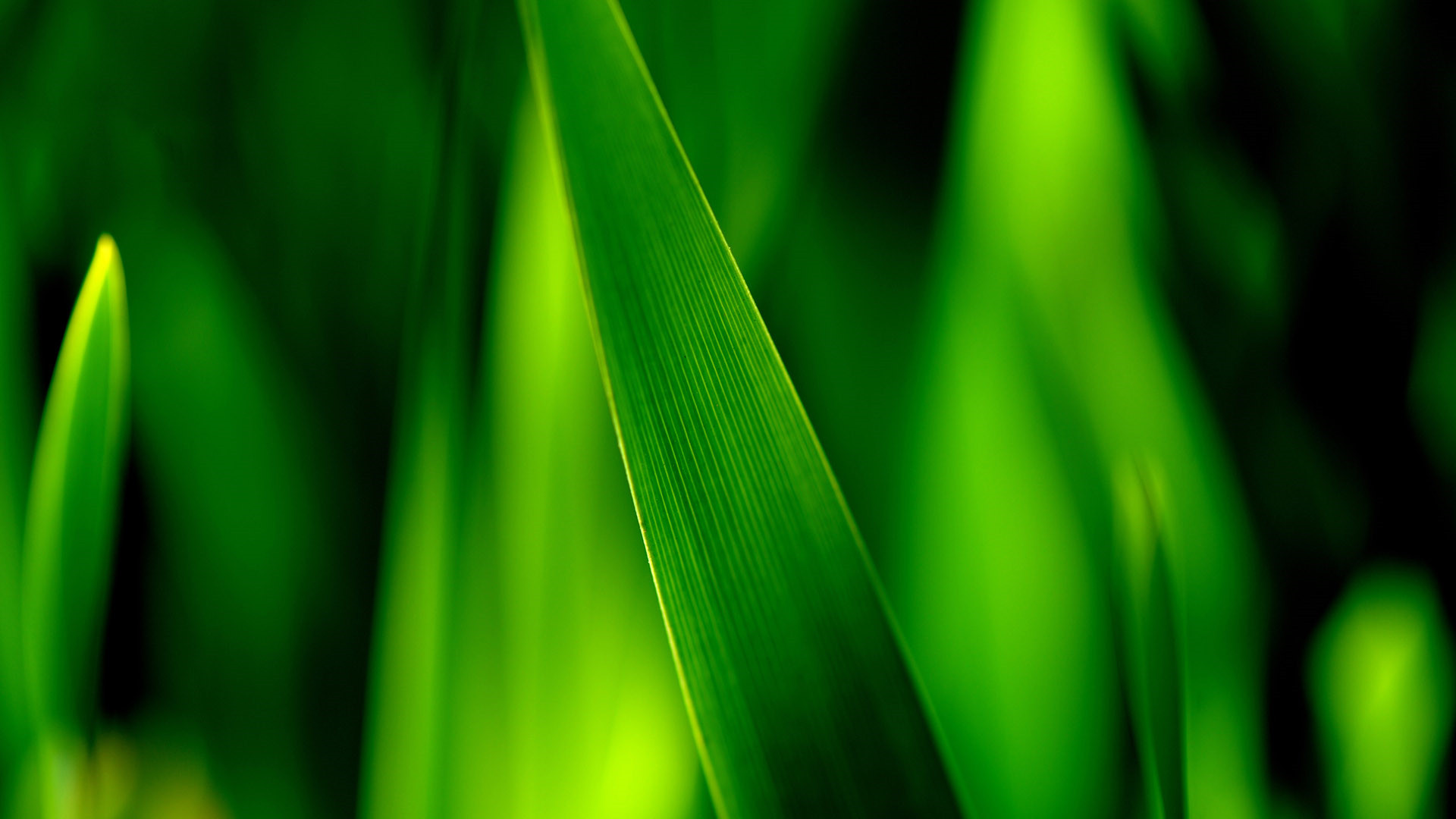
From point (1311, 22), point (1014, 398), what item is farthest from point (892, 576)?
point (1311, 22)

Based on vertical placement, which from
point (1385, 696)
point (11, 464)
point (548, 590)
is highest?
point (11, 464)

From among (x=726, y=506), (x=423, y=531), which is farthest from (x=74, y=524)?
(x=726, y=506)

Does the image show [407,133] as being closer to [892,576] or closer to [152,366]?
[152,366]

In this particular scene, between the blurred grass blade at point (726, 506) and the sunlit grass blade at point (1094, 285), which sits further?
the sunlit grass blade at point (1094, 285)

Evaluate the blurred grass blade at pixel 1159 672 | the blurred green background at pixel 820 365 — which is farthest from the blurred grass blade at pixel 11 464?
the blurred grass blade at pixel 1159 672

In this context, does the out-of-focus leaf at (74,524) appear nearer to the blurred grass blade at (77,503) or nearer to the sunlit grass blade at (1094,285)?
the blurred grass blade at (77,503)

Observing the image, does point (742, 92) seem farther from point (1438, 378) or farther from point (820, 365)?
point (1438, 378)

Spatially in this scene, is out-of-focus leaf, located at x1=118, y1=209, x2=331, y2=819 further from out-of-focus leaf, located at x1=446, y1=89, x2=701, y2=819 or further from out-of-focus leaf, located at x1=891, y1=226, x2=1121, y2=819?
out-of-focus leaf, located at x1=891, y1=226, x2=1121, y2=819
